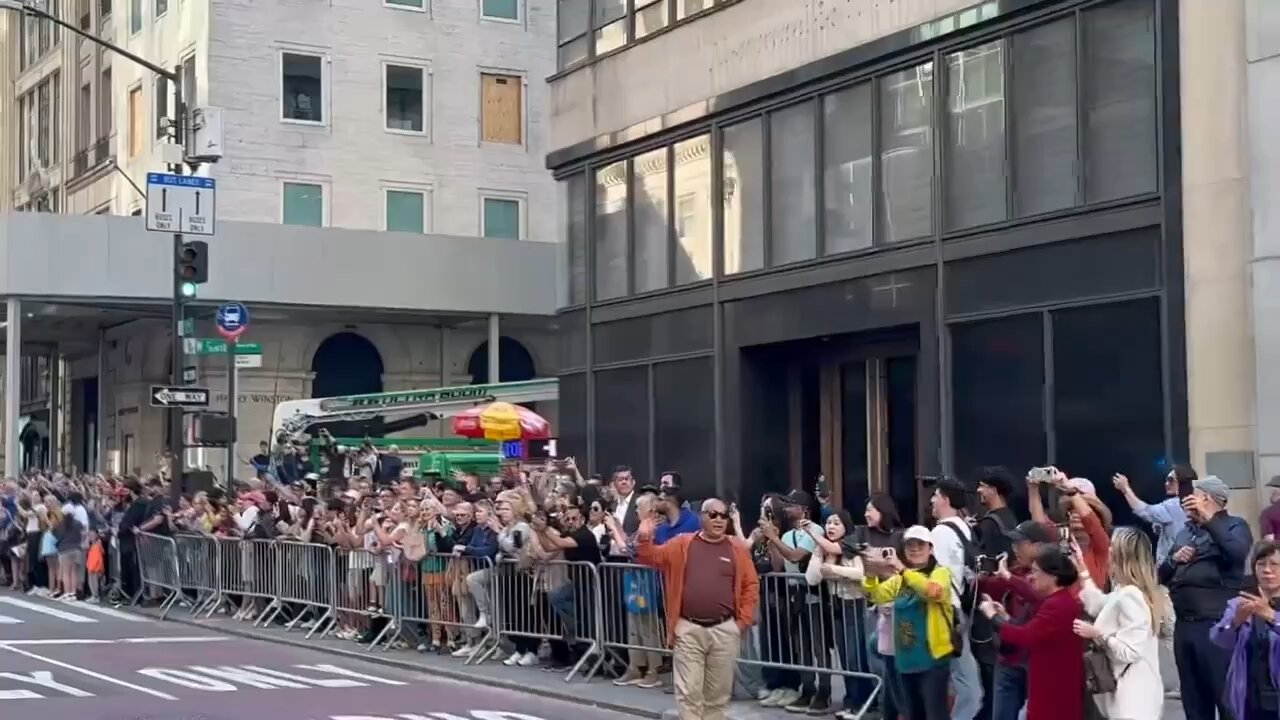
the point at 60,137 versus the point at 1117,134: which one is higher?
the point at 60,137

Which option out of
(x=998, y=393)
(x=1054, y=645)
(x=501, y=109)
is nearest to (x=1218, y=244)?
(x=998, y=393)

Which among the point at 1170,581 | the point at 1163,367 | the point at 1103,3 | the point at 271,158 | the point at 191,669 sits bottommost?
the point at 191,669

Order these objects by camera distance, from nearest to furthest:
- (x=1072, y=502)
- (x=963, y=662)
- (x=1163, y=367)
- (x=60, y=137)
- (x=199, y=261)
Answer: (x=1072, y=502), (x=963, y=662), (x=1163, y=367), (x=199, y=261), (x=60, y=137)

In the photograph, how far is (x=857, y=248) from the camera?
20.5 meters

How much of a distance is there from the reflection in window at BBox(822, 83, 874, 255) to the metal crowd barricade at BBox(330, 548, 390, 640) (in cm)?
632

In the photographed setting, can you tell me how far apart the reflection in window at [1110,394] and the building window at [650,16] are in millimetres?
8624

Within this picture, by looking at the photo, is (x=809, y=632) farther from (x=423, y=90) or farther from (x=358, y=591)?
(x=423, y=90)

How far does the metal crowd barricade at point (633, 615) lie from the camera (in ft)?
51.3

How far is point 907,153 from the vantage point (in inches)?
783

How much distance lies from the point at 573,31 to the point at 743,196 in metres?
5.17

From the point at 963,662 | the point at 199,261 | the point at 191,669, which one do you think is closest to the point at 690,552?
the point at 963,662

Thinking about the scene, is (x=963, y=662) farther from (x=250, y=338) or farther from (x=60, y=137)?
(x=60, y=137)

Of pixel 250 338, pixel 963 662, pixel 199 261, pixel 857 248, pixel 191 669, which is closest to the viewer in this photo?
pixel 963 662

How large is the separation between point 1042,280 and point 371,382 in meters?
27.4
